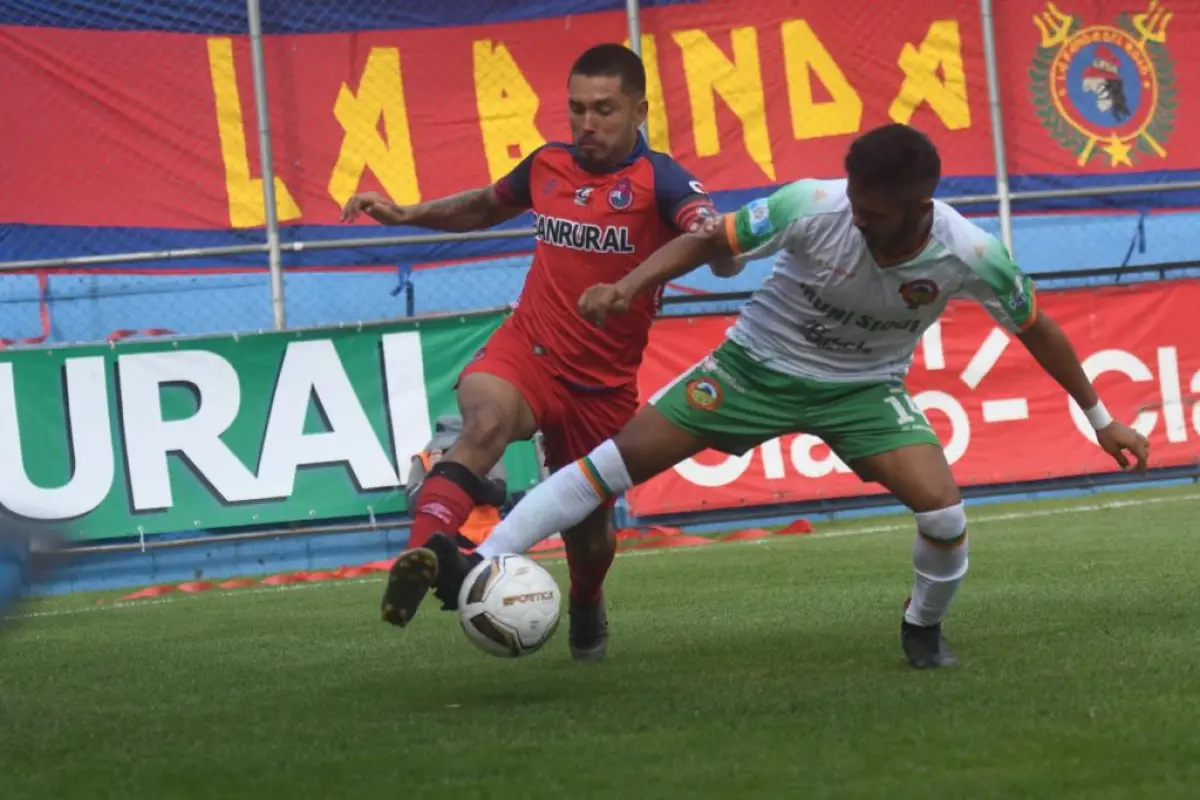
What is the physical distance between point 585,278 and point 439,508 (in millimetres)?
1233

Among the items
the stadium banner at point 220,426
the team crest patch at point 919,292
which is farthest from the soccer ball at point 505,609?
the stadium banner at point 220,426

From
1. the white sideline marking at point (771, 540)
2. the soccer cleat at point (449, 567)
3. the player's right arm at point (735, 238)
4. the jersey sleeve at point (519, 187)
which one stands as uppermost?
the jersey sleeve at point (519, 187)

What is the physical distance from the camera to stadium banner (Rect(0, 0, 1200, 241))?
14539mm

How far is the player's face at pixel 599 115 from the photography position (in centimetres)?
676

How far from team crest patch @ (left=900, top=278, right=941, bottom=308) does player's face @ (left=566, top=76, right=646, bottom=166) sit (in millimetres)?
1310

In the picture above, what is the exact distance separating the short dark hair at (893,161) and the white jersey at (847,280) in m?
0.28

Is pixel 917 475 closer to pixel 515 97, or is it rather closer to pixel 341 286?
pixel 515 97

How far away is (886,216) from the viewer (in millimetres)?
5762

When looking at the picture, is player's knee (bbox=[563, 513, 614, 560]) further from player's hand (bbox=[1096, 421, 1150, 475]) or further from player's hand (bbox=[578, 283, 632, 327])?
player's hand (bbox=[1096, 421, 1150, 475])

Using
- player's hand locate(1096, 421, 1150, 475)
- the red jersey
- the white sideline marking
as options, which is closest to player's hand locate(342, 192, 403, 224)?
the red jersey

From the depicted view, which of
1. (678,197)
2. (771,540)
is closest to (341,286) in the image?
(771,540)

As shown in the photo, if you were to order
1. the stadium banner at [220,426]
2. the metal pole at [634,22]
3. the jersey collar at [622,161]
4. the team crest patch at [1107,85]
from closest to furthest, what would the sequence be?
the jersey collar at [622,161] → the stadium banner at [220,426] → the metal pole at [634,22] → the team crest patch at [1107,85]

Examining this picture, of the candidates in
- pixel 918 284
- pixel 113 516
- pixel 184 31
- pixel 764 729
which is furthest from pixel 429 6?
pixel 764 729

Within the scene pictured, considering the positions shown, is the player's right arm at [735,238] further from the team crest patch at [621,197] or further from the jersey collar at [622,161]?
the jersey collar at [622,161]
